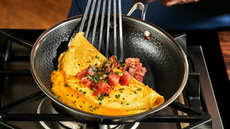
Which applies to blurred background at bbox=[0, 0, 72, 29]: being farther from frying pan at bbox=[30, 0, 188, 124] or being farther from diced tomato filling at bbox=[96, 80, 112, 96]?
diced tomato filling at bbox=[96, 80, 112, 96]

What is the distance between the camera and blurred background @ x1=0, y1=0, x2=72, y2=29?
2.49 m

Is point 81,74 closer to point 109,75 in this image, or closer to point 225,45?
point 109,75

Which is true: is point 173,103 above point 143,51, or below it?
below

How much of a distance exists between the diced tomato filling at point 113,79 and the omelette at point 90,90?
26 millimetres

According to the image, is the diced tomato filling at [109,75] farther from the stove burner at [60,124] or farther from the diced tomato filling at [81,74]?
the stove burner at [60,124]

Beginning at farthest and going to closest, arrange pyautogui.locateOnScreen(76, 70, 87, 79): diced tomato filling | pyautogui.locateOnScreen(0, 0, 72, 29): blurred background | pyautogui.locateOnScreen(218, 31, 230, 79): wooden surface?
pyautogui.locateOnScreen(0, 0, 72, 29): blurred background, pyautogui.locateOnScreen(218, 31, 230, 79): wooden surface, pyautogui.locateOnScreen(76, 70, 87, 79): diced tomato filling

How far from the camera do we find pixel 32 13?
2.63 meters

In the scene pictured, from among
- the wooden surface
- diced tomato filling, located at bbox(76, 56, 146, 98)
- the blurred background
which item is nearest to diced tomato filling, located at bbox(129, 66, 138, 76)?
diced tomato filling, located at bbox(76, 56, 146, 98)

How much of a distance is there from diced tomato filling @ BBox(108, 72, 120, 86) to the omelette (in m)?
0.03

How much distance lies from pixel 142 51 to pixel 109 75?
0.27 metres

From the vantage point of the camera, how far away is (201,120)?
90 cm

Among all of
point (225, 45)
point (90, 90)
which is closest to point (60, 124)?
Result: point (90, 90)

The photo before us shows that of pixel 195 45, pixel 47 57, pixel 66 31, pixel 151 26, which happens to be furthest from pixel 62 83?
pixel 195 45

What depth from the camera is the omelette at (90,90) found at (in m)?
0.96
